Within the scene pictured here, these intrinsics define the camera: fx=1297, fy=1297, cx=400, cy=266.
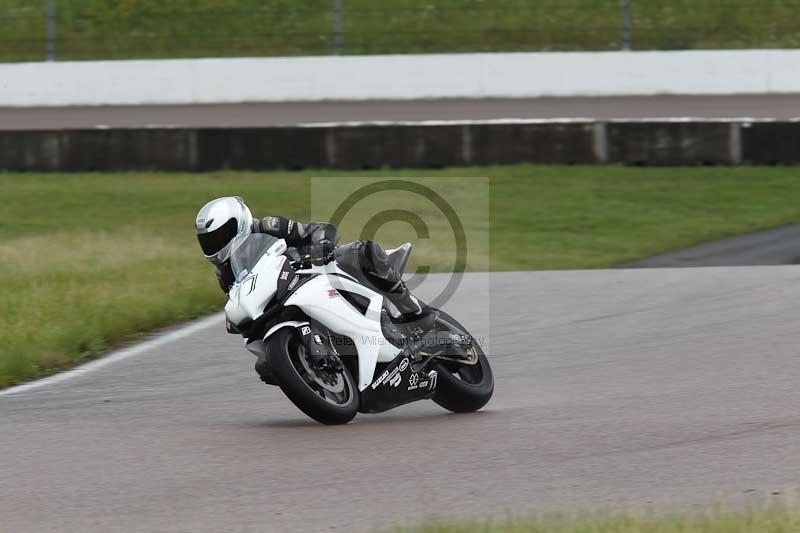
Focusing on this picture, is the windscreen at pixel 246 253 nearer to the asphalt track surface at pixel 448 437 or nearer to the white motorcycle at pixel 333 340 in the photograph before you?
the white motorcycle at pixel 333 340

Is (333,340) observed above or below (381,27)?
below

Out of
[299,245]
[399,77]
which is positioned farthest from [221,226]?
[399,77]

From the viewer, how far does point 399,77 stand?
2166cm

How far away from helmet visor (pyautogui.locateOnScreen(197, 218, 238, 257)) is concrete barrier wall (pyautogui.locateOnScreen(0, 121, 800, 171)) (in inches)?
368

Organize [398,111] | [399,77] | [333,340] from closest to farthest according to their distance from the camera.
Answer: [333,340] → [398,111] → [399,77]

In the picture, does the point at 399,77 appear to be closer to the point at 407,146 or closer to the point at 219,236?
the point at 407,146

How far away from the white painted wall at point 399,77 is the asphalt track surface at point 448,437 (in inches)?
490

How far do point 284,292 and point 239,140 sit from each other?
1003cm

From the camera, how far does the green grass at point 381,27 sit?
2097cm

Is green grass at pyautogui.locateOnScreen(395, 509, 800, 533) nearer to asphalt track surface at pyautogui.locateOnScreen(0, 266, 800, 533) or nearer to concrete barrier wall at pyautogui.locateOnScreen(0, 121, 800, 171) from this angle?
asphalt track surface at pyautogui.locateOnScreen(0, 266, 800, 533)

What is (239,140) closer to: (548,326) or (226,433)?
(548,326)

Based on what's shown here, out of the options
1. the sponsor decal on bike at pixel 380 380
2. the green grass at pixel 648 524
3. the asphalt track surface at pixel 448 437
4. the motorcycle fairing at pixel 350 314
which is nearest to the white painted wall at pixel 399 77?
the asphalt track surface at pixel 448 437

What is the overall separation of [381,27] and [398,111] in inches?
84.0

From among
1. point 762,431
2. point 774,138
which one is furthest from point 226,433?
point 774,138
